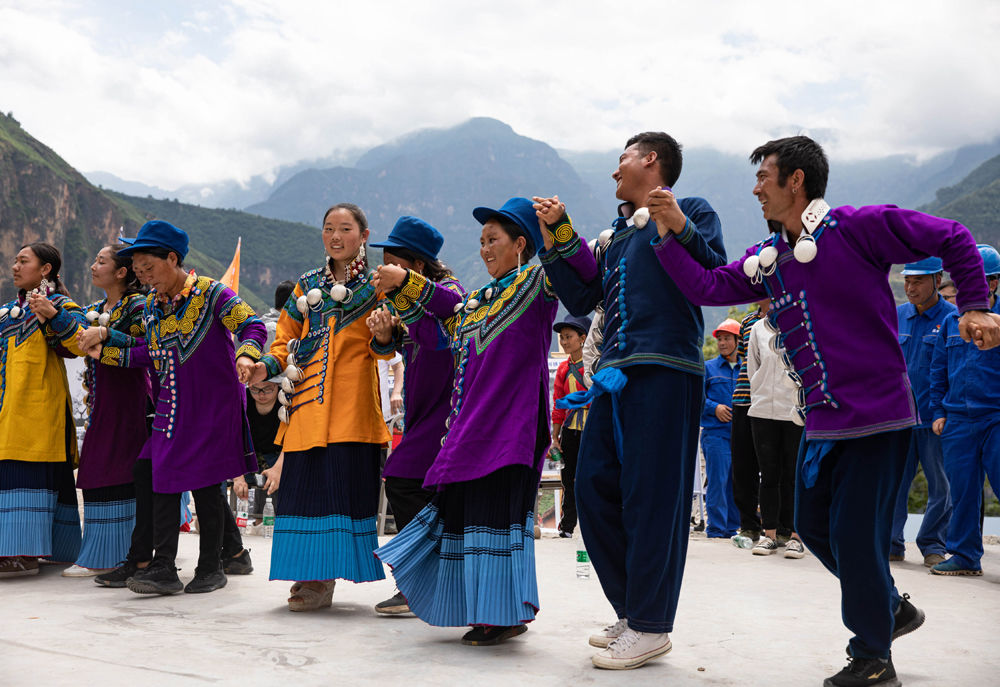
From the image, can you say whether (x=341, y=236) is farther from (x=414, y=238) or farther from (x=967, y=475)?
(x=967, y=475)

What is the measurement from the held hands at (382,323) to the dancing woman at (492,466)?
27 centimetres

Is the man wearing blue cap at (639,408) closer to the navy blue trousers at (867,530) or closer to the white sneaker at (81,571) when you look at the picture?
the navy blue trousers at (867,530)

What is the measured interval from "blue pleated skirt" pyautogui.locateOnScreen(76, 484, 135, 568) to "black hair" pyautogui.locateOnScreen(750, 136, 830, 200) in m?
4.37

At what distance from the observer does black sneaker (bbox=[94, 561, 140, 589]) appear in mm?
5246

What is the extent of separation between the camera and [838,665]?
133 inches

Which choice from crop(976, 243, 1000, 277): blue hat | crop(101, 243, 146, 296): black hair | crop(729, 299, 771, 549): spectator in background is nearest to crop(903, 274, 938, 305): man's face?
crop(976, 243, 1000, 277): blue hat

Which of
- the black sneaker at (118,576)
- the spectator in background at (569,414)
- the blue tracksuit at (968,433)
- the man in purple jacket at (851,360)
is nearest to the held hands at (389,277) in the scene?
the man in purple jacket at (851,360)

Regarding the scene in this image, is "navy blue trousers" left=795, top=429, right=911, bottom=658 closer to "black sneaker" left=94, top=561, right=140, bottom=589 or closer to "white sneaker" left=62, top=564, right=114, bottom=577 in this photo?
"black sneaker" left=94, top=561, right=140, bottom=589

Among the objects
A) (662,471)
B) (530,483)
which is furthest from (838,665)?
(530,483)

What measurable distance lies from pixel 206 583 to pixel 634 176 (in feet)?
10.7

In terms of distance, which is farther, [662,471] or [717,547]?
[717,547]

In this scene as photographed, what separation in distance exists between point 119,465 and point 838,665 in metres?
4.30

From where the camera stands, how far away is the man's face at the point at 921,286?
20.5ft

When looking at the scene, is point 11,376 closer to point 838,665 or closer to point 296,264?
point 838,665
